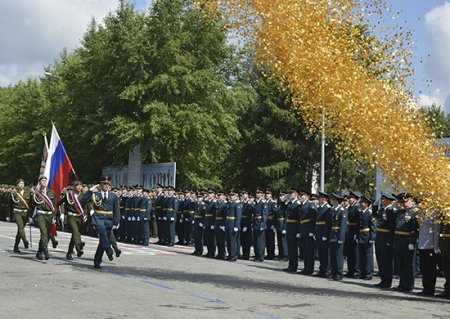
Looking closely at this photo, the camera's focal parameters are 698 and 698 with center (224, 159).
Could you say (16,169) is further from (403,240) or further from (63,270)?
(403,240)

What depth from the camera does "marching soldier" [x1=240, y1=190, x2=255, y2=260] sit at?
2106 cm

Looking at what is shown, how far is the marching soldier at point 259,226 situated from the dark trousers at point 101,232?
5.30m

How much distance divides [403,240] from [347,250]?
3074 millimetres

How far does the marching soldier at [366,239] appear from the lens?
16609mm

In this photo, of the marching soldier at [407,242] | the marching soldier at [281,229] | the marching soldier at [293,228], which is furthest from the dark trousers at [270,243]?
the marching soldier at [407,242]

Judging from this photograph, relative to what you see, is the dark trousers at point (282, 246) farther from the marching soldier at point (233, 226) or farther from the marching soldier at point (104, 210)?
the marching soldier at point (104, 210)

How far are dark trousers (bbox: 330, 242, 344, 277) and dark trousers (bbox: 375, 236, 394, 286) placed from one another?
905 millimetres

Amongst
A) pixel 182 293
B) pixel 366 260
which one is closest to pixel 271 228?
pixel 366 260

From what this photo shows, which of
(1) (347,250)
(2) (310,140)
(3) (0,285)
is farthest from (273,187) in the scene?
(3) (0,285)

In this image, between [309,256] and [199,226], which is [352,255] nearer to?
[309,256]

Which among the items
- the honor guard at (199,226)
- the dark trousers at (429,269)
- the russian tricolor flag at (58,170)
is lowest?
the dark trousers at (429,269)

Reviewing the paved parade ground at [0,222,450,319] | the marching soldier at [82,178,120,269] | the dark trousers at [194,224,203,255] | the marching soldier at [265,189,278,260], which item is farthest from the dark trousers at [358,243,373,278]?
the dark trousers at [194,224,203,255]

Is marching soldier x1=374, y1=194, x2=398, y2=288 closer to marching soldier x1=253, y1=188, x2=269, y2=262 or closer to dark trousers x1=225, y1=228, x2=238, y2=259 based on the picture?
marching soldier x1=253, y1=188, x2=269, y2=262

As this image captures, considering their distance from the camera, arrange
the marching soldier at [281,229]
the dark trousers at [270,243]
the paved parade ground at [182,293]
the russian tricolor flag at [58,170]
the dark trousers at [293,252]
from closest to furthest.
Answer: the paved parade ground at [182,293] → the dark trousers at [293,252] → the russian tricolor flag at [58,170] → the marching soldier at [281,229] → the dark trousers at [270,243]
